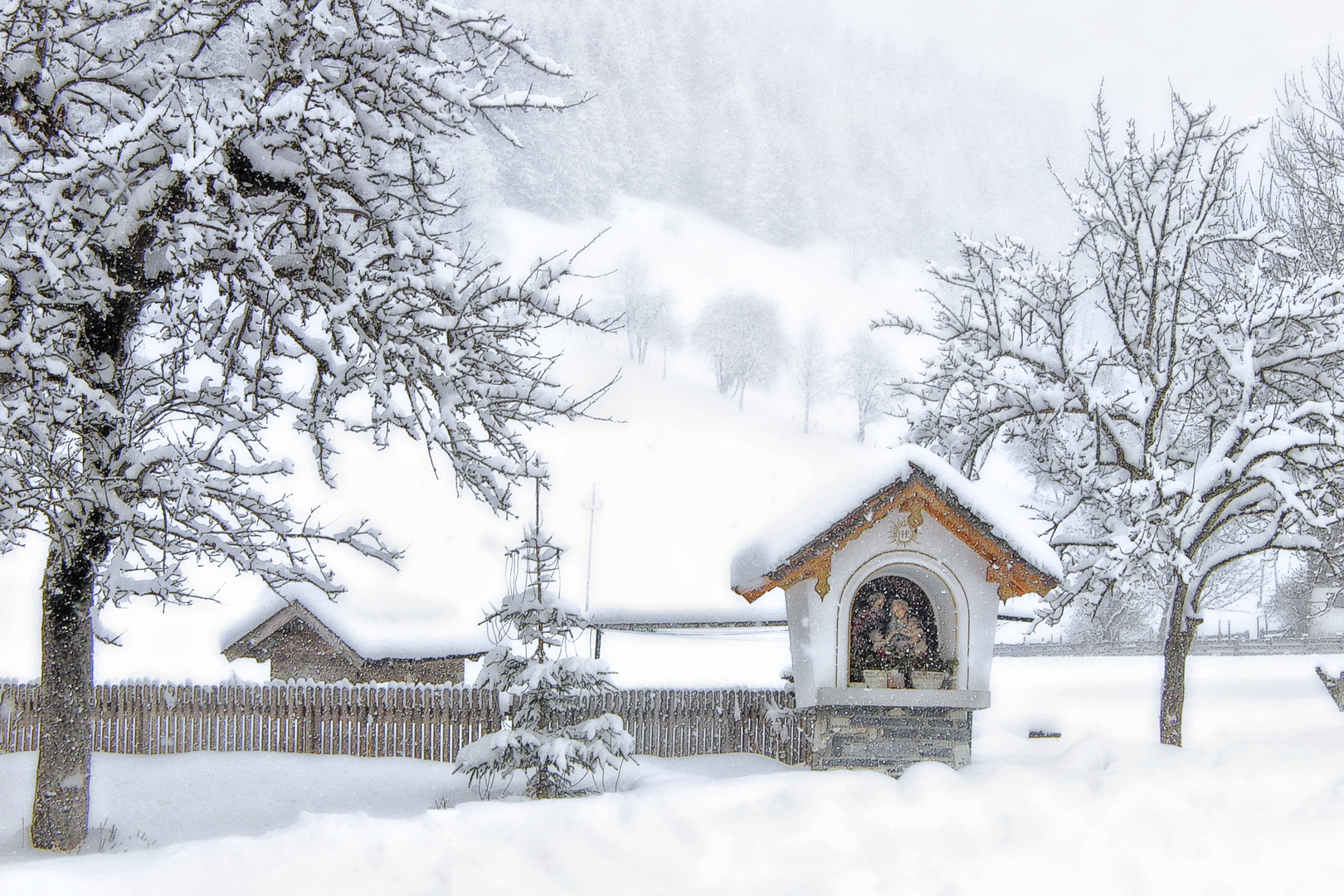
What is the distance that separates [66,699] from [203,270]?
3636 mm

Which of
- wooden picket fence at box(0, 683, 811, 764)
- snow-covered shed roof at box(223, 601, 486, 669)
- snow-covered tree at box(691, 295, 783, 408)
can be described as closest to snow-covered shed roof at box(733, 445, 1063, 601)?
wooden picket fence at box(0, 683, 811, 764)

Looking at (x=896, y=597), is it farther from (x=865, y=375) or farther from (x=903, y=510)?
(x=865, y=375)

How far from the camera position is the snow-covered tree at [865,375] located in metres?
69.2

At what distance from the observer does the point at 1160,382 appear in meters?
13.2

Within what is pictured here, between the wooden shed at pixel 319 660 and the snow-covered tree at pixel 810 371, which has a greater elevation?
the snow-covered tree at pixel 810 371

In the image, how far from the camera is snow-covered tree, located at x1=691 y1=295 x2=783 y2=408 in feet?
232

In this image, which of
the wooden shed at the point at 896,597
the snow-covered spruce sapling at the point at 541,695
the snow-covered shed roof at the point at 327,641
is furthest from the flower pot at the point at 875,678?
the snow-covered shed roof at the point at 327,641

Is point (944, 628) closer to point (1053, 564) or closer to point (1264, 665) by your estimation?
point (1053, 564)

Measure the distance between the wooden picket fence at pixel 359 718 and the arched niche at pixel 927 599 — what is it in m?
Answer: 3.34

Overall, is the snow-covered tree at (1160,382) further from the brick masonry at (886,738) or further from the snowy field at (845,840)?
the snowy field at (845,840)

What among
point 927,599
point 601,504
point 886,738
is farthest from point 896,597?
point 601,504

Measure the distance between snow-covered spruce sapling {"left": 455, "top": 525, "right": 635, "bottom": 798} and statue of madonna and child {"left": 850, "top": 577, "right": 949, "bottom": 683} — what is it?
2.66m

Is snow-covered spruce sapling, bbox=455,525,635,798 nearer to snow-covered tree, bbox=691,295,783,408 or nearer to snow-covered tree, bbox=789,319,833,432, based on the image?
snow-covered tree, bbox=789,319,833,432

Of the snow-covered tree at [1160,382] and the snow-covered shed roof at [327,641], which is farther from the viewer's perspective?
the snow-covered shed roof at [327,641]
